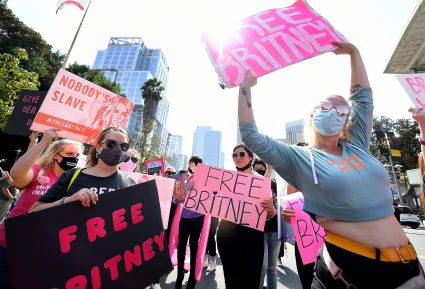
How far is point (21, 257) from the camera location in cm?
142

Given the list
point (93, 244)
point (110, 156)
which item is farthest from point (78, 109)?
point (93, 244)

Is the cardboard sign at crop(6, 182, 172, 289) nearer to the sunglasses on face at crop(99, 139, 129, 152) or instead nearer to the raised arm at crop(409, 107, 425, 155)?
the sunglasses on face at crop(99, 139, 129, 152)

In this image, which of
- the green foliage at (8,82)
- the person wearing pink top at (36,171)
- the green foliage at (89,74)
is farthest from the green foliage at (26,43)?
the person wearing pink top at (36,171)

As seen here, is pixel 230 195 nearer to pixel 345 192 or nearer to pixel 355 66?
pixel 345 192

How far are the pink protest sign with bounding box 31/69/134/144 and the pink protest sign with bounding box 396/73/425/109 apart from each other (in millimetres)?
4307

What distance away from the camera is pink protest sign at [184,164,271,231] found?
9.89 feet

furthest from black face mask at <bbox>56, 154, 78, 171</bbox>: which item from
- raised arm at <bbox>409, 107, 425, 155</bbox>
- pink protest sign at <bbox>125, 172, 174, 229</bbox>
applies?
raised arm at <bbox>409, 107, 425, 155</bbox>

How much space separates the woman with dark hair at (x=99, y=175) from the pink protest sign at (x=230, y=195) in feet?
3.79

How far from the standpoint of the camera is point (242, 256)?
9.55ft

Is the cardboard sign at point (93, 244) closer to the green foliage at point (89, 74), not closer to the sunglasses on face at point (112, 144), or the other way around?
the sunglasses on face at point (112, 144)

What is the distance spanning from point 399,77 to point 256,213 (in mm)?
2441

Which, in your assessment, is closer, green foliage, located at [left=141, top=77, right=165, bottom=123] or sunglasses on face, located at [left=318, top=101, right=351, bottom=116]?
sunglasses on face, located at [left=318, top=101, right=351, bottom=116]

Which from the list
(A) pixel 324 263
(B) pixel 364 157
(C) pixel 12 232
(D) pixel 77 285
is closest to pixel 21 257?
(C) pixel 12 232

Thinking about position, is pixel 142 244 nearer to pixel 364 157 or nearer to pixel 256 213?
pixel 256 213
